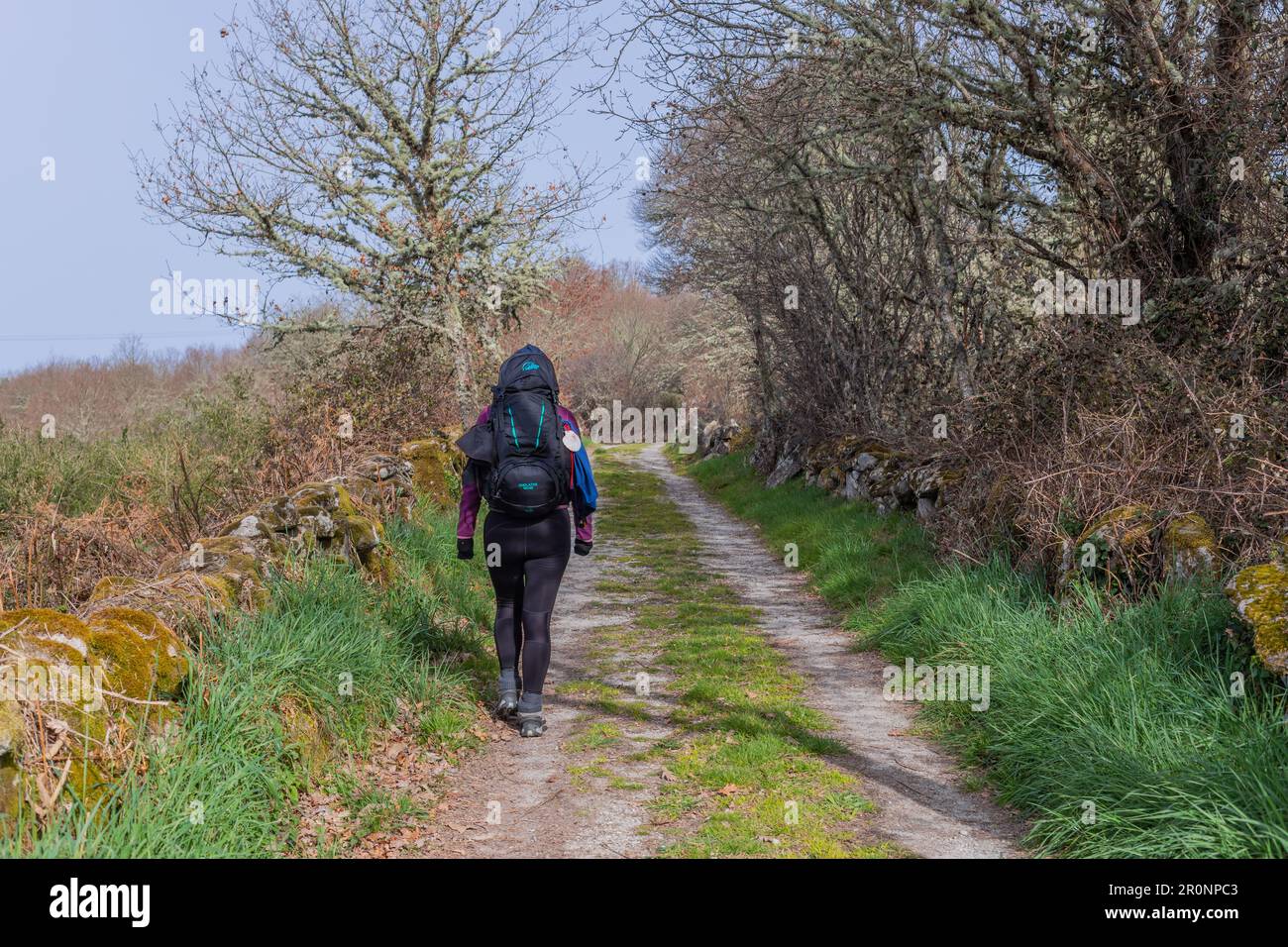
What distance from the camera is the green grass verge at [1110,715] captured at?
12.3ft

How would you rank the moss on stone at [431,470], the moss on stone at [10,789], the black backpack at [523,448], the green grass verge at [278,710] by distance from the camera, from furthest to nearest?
the moss on stone at [431,470], the black backpack at [523,448], the green grass verge at [278,710], the moss on stone at [10,789]

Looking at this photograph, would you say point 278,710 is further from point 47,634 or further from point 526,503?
point 526,503

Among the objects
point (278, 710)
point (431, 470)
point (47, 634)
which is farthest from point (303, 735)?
point (431, 470)

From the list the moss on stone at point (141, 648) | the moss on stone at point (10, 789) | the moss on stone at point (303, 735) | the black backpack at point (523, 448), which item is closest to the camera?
the moss on stone at point (10, 789)

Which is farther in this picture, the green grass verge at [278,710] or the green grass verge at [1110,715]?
the green grass verge at [1110,715]

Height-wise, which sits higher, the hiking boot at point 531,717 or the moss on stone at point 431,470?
the moss on stone at point 431,470

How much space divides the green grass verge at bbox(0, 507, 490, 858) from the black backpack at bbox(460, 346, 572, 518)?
1.26 meters

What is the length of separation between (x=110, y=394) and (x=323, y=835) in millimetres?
40686

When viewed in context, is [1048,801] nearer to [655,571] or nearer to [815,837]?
[815,837]

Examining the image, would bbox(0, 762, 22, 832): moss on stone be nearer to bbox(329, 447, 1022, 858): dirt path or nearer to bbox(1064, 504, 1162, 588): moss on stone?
bbox(329, 447, 1022, 858): dirt path

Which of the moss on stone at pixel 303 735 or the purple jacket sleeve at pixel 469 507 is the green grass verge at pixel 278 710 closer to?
Answer: the moss on stone at pixel 303 735

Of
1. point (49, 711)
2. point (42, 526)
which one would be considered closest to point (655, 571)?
point (42, 526)

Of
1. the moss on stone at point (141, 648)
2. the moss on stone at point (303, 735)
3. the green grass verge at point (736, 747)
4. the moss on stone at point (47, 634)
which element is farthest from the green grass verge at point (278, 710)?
the green grass verge at point (736, 747)

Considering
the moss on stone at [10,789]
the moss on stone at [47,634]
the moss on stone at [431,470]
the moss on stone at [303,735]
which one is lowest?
the moss on stone at [303,735]
